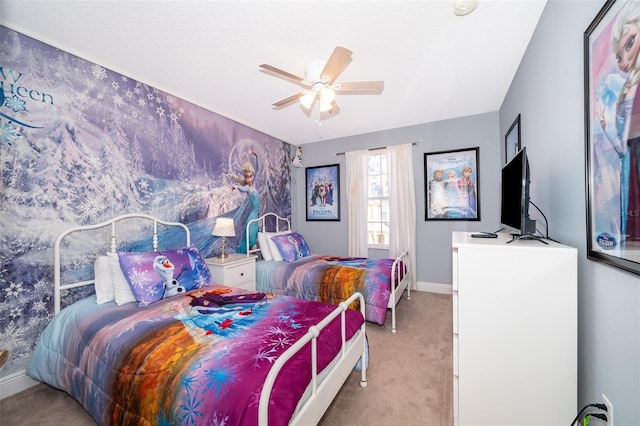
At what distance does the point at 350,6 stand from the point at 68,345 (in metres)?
2.96

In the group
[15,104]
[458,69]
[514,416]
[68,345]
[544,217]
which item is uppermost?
[458,69]

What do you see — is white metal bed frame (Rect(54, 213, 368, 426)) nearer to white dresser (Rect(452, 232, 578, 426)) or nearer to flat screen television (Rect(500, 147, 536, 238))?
white dresser (Rect(452, 232, 578, 426))

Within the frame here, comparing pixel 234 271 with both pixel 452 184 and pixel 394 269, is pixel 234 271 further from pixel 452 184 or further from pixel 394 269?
pixel 452 184

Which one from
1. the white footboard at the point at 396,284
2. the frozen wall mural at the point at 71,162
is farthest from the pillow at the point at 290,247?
the white footboard at the point at 396,284

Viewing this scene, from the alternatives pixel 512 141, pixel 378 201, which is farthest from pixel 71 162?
pixel 512 141

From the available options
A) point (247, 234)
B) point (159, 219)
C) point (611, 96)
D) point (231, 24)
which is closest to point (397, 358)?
point (611, 96)

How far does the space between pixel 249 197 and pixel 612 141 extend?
369 cm

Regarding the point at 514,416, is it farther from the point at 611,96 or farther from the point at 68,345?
the point at 68,345

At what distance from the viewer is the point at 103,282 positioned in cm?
197

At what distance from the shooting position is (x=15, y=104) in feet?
5.97

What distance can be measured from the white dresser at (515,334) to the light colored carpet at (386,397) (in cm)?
34

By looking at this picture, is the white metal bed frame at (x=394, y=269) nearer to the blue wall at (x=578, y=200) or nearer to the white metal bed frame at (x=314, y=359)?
the white metal bed frame at (x=314, y=359)

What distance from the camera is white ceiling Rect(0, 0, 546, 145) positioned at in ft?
5.54

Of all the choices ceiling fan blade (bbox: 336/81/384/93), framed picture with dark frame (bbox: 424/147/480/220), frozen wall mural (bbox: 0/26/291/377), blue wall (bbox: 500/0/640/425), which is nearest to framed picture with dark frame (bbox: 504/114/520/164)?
blue wall (bbox: 500/0/640/425)
